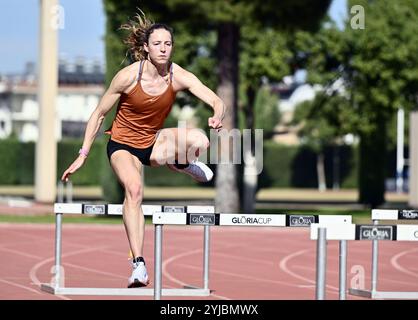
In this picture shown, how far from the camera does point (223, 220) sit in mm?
9359

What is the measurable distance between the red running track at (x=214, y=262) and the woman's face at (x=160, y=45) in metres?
2.78

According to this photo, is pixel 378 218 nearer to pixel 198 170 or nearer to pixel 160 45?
pixel 198 170

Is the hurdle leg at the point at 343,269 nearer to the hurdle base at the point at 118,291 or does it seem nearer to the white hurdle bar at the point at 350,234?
the white hurdle bar at the point at 350,234

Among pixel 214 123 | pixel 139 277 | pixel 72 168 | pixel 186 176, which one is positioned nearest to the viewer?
pixel 214 123

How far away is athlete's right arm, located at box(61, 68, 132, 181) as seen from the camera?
355 inches

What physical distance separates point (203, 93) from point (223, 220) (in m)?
1.11

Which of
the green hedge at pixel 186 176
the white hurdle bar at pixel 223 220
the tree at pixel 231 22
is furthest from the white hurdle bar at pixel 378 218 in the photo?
the green hedge at pixel 186 176

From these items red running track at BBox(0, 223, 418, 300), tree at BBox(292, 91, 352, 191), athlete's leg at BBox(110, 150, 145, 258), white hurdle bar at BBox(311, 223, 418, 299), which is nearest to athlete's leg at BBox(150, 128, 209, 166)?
athlete's leg at BBox(110, 150, 145, 258)

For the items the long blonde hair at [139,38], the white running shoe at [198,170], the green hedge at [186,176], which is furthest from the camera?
the green hedge at [186,176]

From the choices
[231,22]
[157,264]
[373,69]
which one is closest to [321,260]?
[157,264]

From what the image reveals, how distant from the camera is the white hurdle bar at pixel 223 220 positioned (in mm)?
8648

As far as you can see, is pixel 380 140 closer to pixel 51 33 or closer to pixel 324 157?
pixel 51 33
